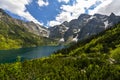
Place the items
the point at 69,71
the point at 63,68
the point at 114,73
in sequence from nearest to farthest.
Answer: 1. the point at 114,73
2. the point at 69,71
3. the point at 63,68

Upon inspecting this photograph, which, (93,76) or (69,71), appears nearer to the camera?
(93,76)

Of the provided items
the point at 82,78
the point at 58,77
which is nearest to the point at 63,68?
the point at 58,77

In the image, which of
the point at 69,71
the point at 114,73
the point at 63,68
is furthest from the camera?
the point at 63,68

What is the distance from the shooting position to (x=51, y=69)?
622 feet

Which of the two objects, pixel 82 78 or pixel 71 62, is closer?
pixel 82 78

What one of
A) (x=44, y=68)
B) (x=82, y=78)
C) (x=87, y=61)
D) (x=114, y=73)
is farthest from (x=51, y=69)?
(x=114, y=73)

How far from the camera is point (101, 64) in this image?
599 ft

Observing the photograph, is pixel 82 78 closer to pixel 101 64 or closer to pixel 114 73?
pixel 114 73

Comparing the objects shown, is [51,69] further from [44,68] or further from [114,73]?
[114,73]

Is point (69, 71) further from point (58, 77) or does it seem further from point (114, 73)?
point (114, 73)

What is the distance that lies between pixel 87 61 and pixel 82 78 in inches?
1612

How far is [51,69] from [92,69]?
115 ft

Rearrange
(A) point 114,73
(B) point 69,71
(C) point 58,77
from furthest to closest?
(B) point 69,71 → (C) point 58,77 → (A) point 114,73

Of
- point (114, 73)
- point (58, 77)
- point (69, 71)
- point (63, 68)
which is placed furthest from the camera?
point (63, 68)
